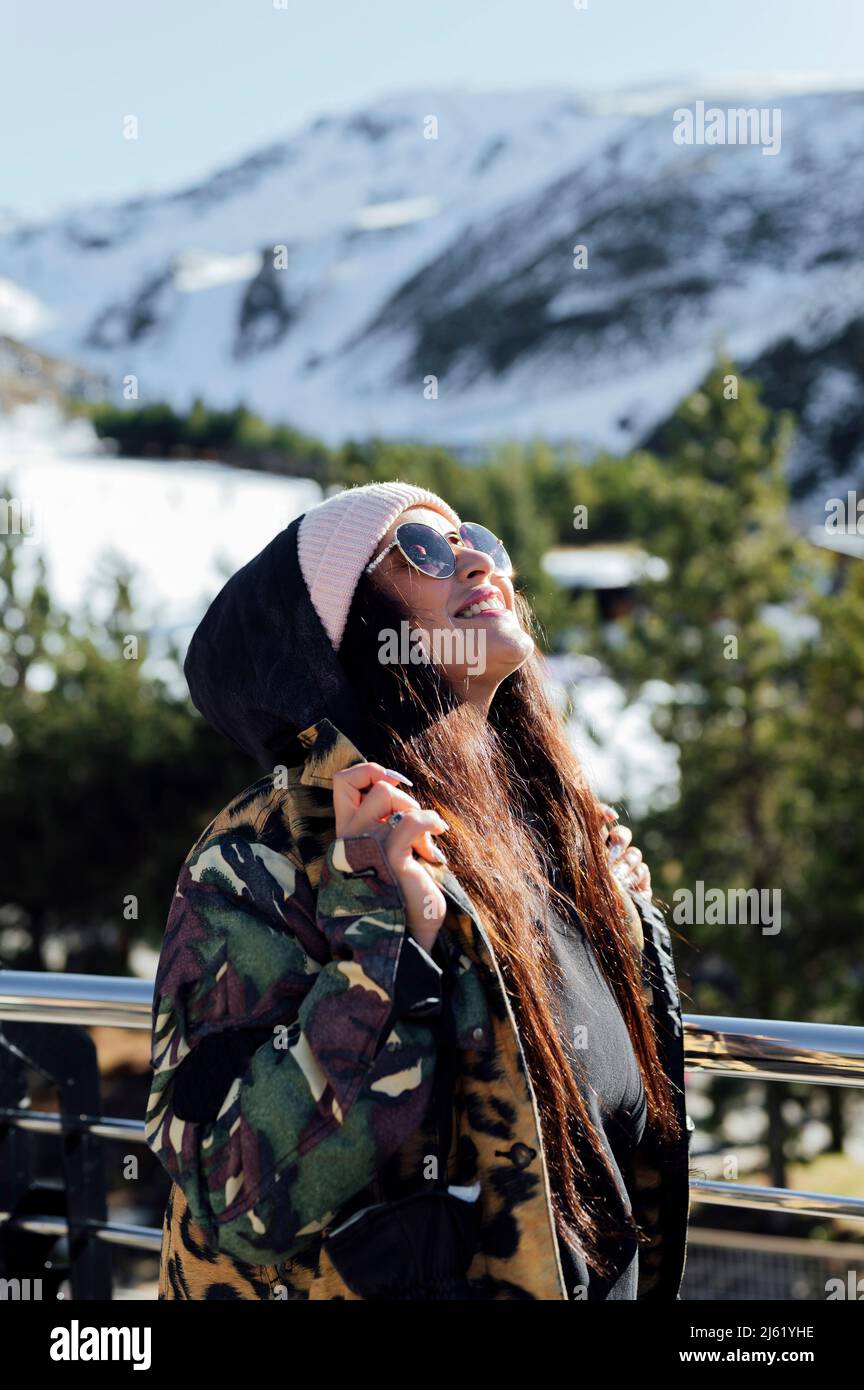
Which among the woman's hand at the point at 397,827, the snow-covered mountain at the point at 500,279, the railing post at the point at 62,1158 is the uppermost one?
the snow-covered mountain at the point at 500,279

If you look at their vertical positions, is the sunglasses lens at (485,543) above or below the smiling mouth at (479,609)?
above

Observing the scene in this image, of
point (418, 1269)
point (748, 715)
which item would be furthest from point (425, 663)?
point (748, 715)

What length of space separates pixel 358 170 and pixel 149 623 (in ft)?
539

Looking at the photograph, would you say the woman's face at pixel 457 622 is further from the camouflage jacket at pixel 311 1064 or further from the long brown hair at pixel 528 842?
the camouflage jacket at pixel 311 1064

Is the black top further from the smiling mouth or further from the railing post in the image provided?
the railing post

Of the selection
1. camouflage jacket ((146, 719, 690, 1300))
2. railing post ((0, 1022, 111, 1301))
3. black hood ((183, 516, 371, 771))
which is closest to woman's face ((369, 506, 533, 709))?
black hood ((183, 516, 371, 771))

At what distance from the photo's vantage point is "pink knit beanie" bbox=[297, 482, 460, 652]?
157 centimetres

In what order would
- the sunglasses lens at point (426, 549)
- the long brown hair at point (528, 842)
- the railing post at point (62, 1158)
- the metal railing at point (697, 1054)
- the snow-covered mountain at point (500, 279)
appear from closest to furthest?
the long brown hair at point (528, 842)
the sunglasses lens at point (426, 549)
the metal railing at point (697, 1054)
the railing post at point (62, 1158)
the snow-covered mountain at point (500, 279)

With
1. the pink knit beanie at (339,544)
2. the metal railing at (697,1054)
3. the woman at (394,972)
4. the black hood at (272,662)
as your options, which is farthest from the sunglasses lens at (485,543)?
the metal railing at (697,1054)

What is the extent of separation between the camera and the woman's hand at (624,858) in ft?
6.25

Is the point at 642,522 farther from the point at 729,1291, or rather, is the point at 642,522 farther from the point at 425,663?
the point at 425,663

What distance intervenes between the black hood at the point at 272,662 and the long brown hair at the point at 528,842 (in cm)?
7

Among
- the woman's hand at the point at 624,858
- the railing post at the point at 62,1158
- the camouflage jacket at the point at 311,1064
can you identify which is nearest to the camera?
the camouflage jacket at the point at 311,1064

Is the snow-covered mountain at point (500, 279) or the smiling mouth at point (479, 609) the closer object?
the smiling mouth at point (479, 609)
